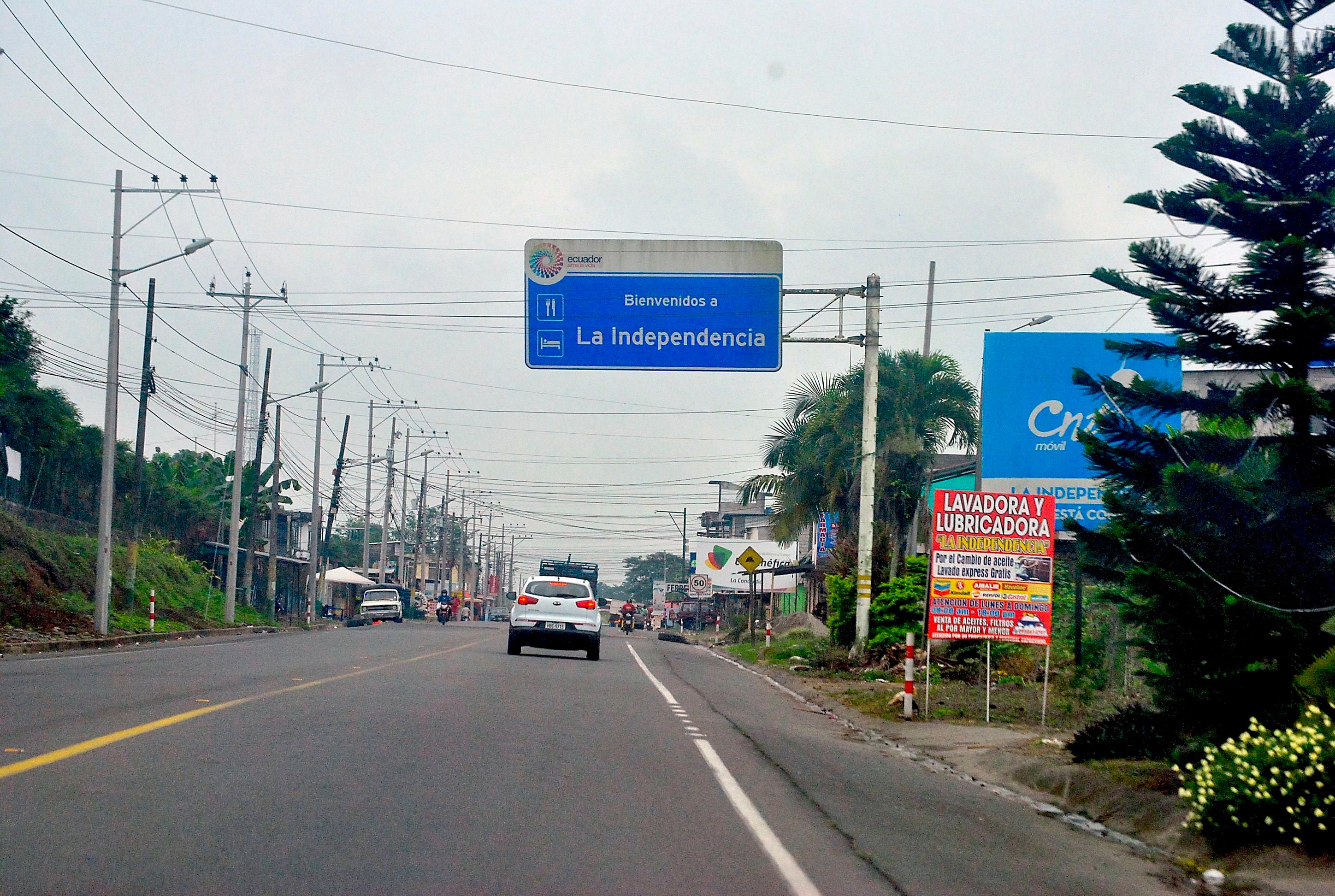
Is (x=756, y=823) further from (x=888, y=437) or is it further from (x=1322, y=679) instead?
(x=888, y=437)

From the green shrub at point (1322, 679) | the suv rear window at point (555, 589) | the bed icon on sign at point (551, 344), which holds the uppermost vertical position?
the bed icon on sign at point (551, 344)

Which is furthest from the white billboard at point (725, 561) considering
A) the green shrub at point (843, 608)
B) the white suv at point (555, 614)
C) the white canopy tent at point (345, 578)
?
the white suv at point (555, 614)

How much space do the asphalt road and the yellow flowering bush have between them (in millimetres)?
613

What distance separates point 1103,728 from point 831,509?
24.5 meters

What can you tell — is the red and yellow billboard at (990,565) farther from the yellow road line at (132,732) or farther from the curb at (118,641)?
the curb at (118,641)

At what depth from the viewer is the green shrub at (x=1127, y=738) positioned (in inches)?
444

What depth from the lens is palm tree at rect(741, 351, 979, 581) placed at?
33969 millimetres

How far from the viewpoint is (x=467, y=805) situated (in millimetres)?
8031

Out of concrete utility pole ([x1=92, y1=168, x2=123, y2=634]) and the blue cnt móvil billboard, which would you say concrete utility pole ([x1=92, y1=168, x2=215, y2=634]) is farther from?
the blue cnt móvil billboard

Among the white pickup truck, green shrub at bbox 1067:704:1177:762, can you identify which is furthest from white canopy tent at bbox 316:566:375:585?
green shrub at bbox 1067:704:1177:762

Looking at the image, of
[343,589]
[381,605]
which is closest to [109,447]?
[381,605]

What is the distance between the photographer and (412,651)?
2758 centimetres

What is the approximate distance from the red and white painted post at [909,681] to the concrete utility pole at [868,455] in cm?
657

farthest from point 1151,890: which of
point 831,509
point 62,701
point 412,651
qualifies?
point 831,509
